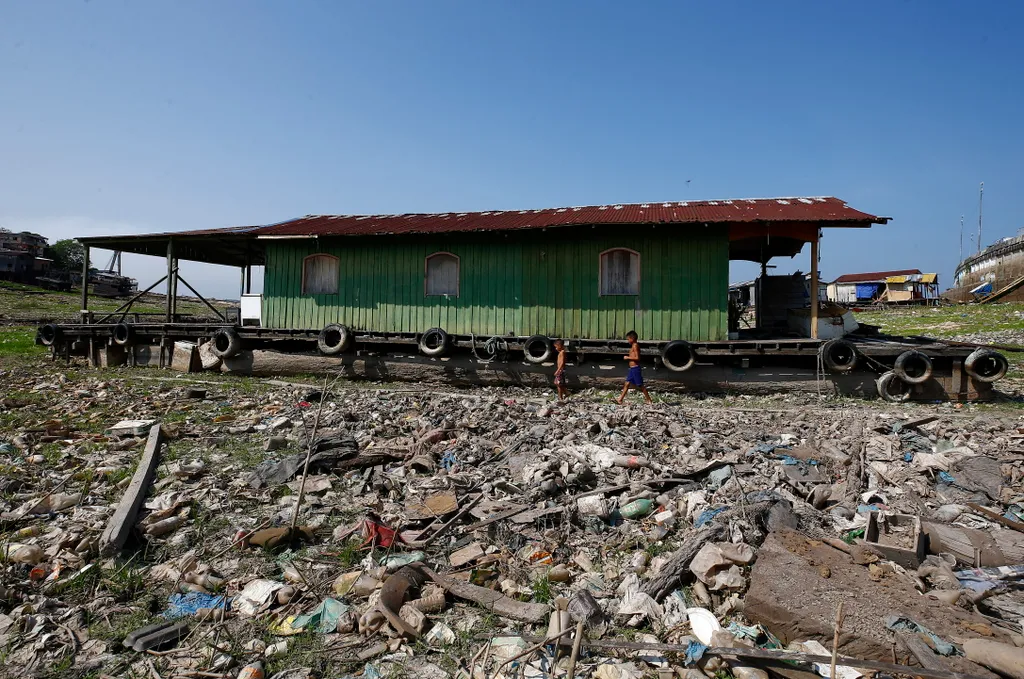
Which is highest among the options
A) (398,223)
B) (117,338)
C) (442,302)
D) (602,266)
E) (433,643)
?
(398,223)

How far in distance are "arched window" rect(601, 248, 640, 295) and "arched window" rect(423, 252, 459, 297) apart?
367 cm

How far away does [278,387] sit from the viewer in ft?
40.5

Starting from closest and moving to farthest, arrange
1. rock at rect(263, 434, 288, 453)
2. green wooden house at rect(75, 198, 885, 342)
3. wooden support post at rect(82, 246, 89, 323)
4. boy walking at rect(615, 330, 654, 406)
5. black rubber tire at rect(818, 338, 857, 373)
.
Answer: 1. rock at rect(263, 434, 288, 453)
2. boy walking at rect(615, 330, 654, 406)
3. black rubber tire at rect(818, 338, 857, 373)
4. green wooden house at rect(75, 198, 885, 342)
5. wooden support post at rect(82, 246, 89, 323)

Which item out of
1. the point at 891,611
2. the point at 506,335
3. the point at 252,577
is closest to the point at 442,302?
the point at 506,335

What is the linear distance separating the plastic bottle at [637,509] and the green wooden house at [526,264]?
7533mm

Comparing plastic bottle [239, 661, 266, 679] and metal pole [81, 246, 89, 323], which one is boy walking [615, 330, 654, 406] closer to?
Result: plastic bottle [239, 661, 266, 679]

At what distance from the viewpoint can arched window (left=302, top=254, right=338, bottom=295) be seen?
46.9 feet

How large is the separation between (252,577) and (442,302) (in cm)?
983

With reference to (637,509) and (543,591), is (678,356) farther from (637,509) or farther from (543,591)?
(543,591)

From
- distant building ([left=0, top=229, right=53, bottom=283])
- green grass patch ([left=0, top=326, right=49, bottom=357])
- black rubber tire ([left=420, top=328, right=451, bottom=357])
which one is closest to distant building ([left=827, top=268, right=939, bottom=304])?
black rubber tire ([left=420, top=328, right=451, bottom=357])

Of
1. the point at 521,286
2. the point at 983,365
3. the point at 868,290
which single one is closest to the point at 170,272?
the point at 521,286

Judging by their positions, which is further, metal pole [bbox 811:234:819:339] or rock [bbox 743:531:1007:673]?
metal pole [bbox 811:234:819:339]

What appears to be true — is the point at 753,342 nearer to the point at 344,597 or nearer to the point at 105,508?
the point at 344,597

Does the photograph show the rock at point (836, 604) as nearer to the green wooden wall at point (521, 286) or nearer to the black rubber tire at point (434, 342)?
the green wooden wall at point (521, 286)
